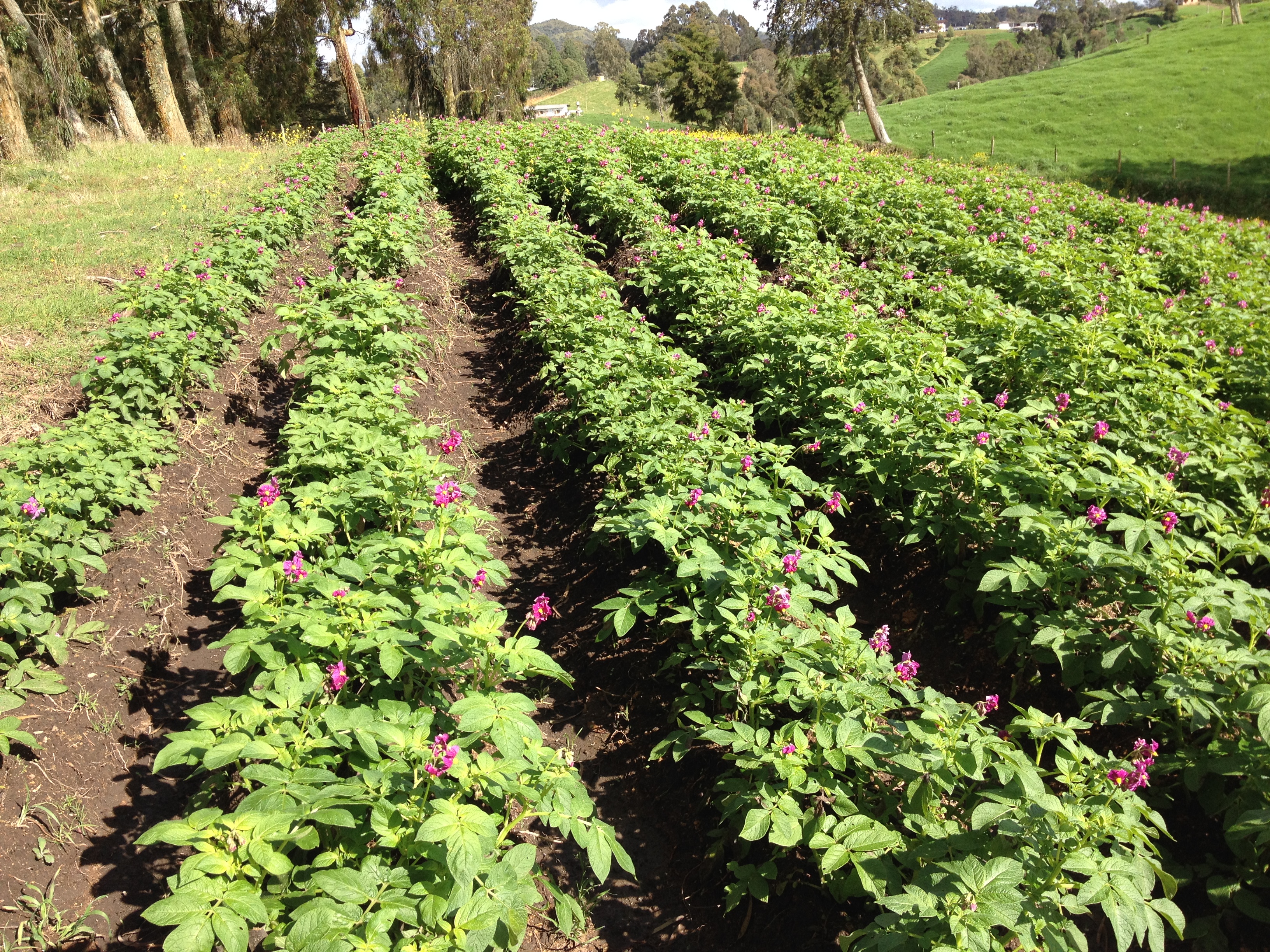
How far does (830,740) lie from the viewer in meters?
2.46

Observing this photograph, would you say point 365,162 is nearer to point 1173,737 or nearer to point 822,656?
point 822,656

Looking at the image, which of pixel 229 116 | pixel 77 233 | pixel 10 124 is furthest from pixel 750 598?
pixel 229 116

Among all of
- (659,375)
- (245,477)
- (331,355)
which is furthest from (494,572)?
(331,355)

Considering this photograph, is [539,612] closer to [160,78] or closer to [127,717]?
[127,717]

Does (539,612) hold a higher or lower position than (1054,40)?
lower

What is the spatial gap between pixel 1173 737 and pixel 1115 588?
69 centimetres

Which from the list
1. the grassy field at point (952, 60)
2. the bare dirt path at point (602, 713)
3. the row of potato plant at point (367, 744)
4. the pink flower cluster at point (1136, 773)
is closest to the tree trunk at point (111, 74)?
the bare dirt path at point (602, 713)

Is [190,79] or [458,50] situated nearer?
[190,79]

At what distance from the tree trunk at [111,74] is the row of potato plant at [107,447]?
48.2ft

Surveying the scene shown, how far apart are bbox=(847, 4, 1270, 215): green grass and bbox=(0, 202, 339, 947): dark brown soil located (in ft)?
76.8

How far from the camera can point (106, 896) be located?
8.63 ft

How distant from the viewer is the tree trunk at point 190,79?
19.9 meters

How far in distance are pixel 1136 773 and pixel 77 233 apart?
1135 centimetres

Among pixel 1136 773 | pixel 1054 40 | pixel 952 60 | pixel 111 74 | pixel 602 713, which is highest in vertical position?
pixel 1054 40
